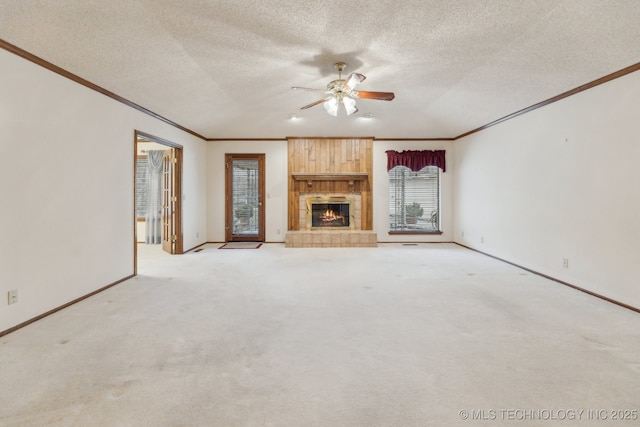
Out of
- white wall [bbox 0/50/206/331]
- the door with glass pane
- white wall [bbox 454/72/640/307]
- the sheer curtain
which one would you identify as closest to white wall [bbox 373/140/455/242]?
white wall [bbox 454/72/640/307]

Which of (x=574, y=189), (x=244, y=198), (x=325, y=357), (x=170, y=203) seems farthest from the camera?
(x=244, y=198)

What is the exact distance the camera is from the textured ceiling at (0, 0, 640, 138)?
8.87 feet

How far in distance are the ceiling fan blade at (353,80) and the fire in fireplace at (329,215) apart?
13.3 ft

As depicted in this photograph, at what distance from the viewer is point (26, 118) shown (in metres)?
2.83

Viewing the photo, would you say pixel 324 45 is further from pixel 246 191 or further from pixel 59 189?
pixel 246 191

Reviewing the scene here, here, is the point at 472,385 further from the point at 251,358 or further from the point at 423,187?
the point at 423,187

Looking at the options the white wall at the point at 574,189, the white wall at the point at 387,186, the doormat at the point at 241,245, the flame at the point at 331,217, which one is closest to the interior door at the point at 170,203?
the doormat at the point at 241,245

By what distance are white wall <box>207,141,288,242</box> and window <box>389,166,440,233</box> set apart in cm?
264

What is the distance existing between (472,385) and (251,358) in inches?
57.6

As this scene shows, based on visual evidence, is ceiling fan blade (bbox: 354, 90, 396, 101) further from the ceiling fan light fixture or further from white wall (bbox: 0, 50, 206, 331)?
white wall (bbox: 0, 50, 206, 331)

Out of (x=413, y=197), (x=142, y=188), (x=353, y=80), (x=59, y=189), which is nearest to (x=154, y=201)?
(x=142, y=188)

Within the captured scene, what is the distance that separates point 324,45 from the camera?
342cm

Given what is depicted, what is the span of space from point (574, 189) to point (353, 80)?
10.2ft

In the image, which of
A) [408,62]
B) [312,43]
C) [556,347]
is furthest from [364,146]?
[556,347]
